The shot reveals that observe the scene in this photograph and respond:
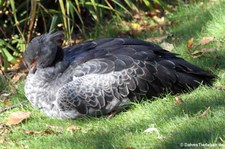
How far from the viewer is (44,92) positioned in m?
5.75

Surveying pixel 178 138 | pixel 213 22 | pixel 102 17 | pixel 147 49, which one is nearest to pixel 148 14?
pixel 102 17

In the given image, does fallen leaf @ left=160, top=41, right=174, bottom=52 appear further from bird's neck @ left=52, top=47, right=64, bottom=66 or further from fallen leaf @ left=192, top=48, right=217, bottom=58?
bird's neck @ left=52, top=47, right=64, bottom=66

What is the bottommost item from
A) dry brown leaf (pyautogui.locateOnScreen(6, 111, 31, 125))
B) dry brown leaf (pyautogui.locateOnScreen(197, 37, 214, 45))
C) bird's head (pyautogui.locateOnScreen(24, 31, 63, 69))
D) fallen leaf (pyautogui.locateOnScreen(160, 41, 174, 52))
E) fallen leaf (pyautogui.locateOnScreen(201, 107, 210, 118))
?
fallen leaf (pyautogui.locateOnScreen(160, 41, 174, 52))

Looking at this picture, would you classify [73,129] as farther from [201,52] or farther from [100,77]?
[201,52]

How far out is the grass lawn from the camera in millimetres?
4629

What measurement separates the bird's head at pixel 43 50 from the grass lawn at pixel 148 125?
0.54 meters

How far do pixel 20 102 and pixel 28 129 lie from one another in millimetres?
817

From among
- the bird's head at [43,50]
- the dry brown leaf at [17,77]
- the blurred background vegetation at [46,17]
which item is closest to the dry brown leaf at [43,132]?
the bird's head at [43,50]

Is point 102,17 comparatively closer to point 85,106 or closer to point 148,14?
point 148,14

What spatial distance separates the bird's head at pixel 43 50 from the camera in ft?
19.1

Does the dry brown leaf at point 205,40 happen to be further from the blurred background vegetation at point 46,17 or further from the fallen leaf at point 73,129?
Result: the fallen leaf at point 73,129

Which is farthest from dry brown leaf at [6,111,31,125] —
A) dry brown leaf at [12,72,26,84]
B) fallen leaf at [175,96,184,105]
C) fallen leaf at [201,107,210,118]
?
fallen leaf at [201,107,210,118]

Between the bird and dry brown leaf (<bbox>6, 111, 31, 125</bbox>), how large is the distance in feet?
0.49

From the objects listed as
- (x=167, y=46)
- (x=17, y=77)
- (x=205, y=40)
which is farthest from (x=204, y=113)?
(x=17, y=77)
